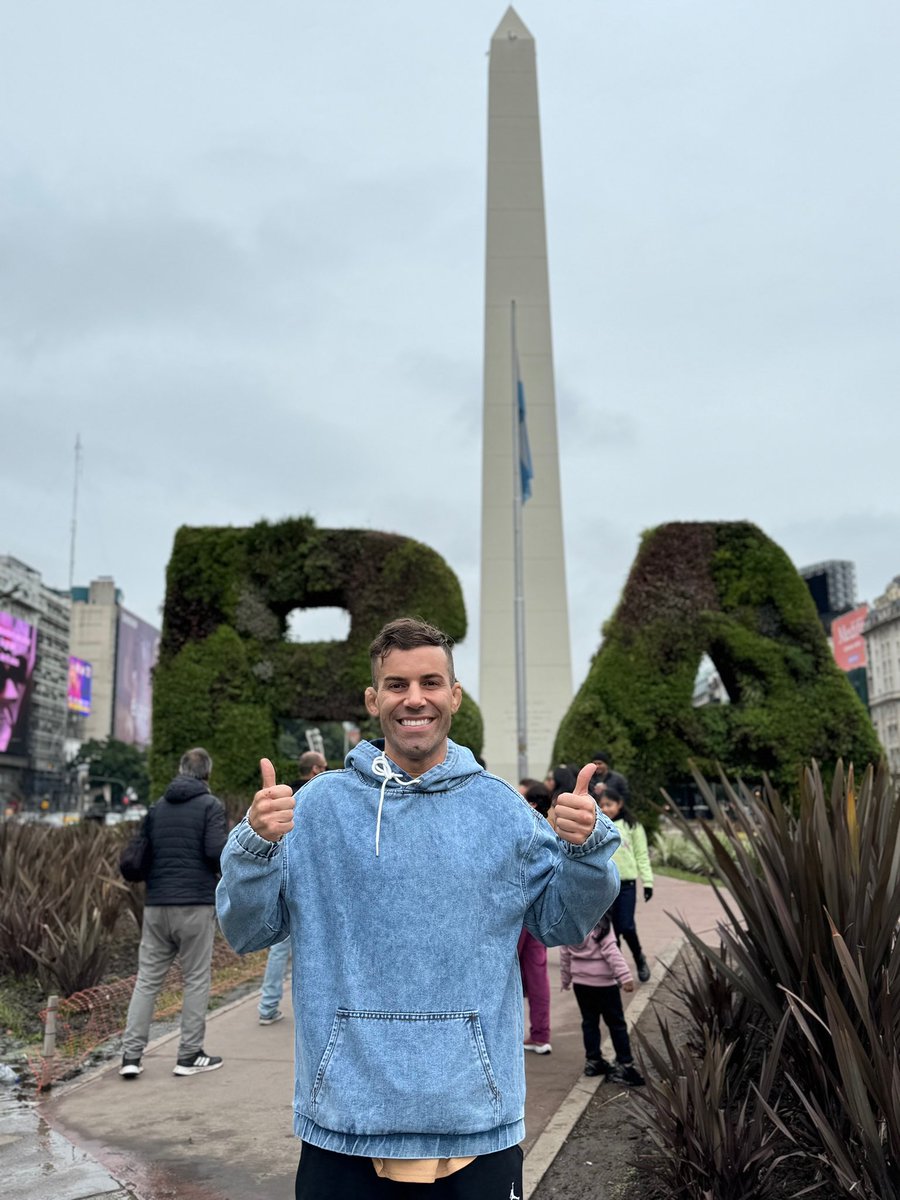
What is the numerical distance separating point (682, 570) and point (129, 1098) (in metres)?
12.1

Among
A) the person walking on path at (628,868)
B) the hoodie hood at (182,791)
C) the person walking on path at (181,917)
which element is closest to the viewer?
the person walking on path at (181,917)

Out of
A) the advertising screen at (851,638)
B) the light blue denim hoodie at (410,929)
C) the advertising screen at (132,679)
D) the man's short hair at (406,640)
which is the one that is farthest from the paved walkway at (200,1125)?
the advertising screen at (132,679)

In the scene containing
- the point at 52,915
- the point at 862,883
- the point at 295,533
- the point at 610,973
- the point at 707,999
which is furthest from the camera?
the point at 295,533

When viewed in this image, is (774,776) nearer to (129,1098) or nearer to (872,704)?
(129,1098)

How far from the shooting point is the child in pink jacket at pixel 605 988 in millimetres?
5340

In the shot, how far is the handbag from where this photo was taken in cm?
603

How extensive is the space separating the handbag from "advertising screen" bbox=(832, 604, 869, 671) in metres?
82.5

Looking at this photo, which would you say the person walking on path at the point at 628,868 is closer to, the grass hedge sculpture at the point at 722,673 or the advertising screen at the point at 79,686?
the grass hedge sculpture at the point at 722,673

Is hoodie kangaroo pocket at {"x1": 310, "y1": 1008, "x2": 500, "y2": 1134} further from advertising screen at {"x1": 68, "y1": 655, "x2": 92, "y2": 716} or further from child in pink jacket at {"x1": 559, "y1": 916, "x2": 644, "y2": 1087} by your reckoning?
advertising screen at {"x1": 68, "y1": 655, "x2": 92, "y2": 716}

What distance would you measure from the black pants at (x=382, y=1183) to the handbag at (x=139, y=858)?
4276 mm

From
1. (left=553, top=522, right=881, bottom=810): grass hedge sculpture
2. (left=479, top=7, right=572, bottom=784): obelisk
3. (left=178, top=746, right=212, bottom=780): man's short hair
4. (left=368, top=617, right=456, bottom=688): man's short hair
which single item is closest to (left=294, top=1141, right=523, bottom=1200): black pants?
(left=368, top=617, right=456, bottom=688): man's short hair

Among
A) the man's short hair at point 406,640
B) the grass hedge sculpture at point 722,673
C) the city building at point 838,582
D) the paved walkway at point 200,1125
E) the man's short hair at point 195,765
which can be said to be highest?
the city building at point 838,582

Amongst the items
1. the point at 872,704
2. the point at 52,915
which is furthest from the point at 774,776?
the point at 872,704

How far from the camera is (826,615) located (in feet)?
275
